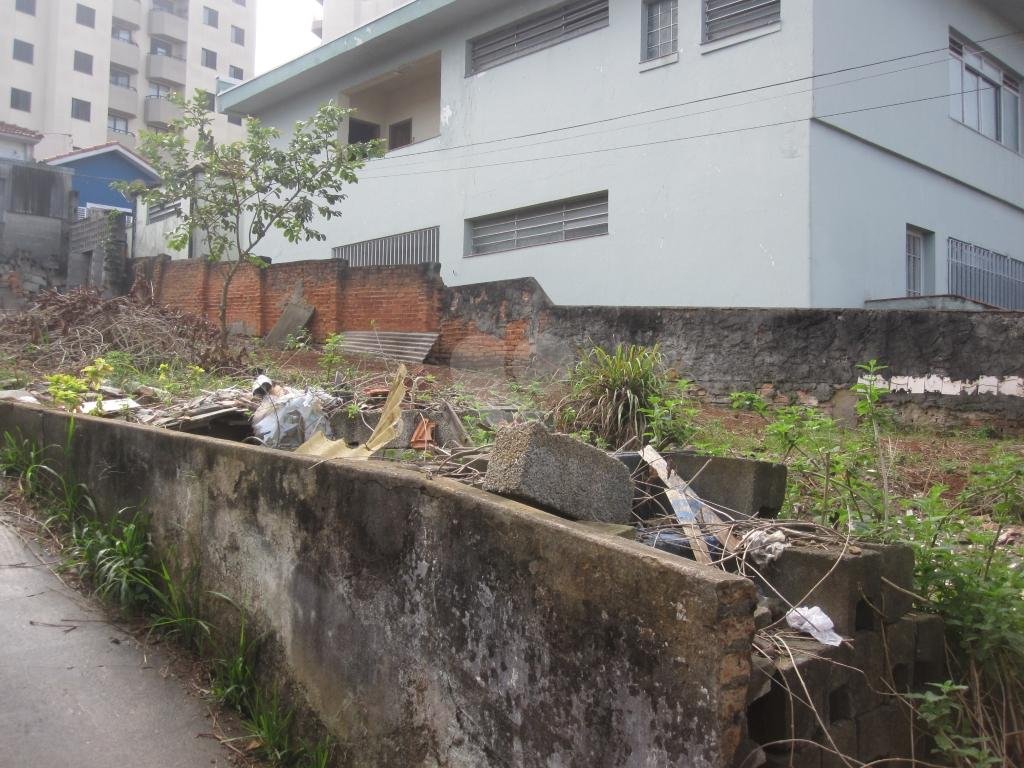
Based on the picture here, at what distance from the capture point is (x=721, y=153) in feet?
35.2

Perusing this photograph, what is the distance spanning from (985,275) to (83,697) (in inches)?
549

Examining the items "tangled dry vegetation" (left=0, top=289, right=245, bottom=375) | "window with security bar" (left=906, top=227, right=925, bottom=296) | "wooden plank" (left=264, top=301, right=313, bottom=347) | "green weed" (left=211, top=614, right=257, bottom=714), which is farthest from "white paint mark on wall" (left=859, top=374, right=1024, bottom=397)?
"wooden plank" (left=264, top=301, right=313, bottom=347)

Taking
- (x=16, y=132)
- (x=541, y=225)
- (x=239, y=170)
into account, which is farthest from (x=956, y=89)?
(x=16, y=132)

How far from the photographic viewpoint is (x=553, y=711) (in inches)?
84.1

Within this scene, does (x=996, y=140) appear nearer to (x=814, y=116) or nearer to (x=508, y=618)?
(x=814, y=116)

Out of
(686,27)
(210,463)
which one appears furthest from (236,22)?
(210,463)

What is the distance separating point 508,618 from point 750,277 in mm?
8829

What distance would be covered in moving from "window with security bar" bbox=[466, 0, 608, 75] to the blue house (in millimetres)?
15046

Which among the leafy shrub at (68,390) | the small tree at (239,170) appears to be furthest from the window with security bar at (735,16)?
the leafy shrub at (68,390)

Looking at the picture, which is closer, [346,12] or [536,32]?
[536,32]

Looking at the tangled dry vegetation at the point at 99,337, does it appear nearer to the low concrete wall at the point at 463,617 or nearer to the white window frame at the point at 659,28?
the low concrete wall at the point at 463,617

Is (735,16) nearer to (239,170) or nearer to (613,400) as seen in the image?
(613,400)

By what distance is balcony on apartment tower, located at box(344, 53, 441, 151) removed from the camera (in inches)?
648

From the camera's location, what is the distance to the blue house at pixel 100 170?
25.2m
